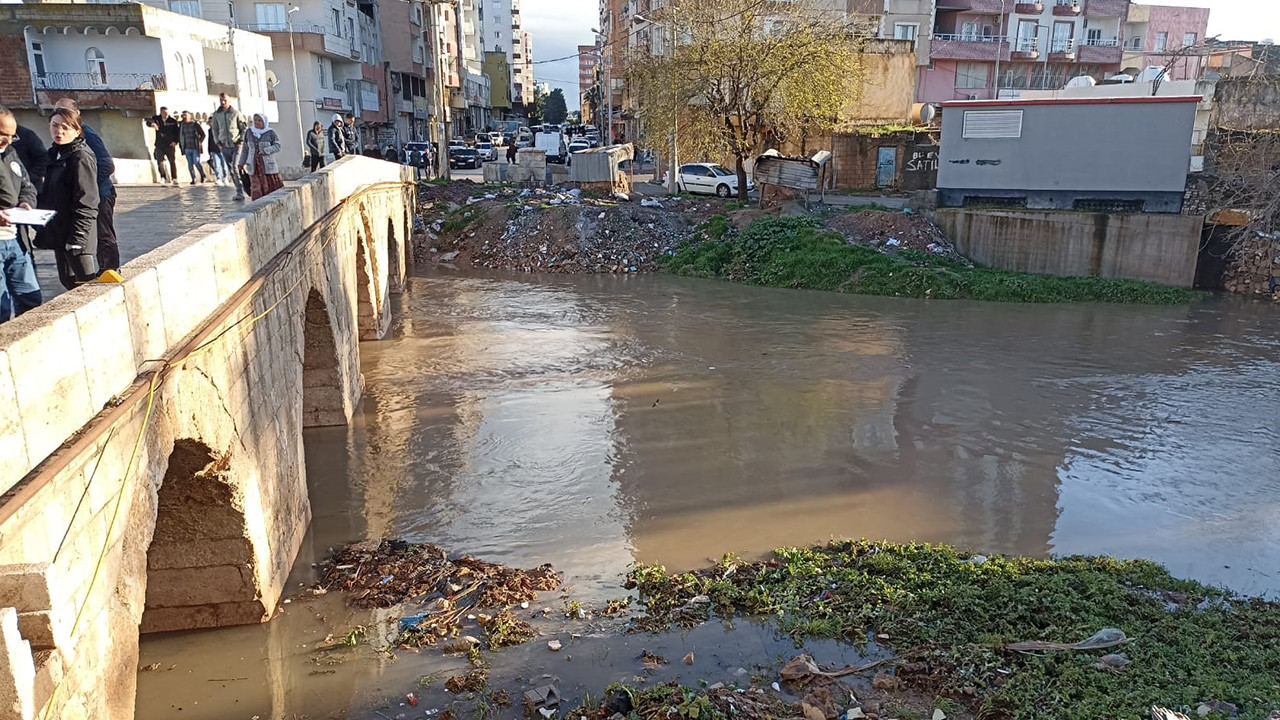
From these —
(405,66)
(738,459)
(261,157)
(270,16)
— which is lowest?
(738,459)

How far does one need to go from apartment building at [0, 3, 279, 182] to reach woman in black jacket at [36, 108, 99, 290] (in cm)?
2292

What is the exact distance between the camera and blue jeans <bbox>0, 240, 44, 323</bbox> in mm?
5230

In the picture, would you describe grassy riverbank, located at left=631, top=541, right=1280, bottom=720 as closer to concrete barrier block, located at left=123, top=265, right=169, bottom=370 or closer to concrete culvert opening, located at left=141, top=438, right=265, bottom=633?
concrete culvert opening, located at left=141, top=438, right=265, bottom=633

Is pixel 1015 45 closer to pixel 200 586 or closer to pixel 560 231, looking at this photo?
pixel 560 231

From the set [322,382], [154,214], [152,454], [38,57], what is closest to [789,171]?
[322,382]

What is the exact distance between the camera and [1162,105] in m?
19.3

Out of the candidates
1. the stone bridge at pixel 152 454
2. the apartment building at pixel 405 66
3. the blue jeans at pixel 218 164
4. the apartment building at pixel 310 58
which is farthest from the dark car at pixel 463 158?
the stone bridge at pixel 152 454

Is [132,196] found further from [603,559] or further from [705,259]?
[705,259]

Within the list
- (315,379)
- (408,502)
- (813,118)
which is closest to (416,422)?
(315,379)

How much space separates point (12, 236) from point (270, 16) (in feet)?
124

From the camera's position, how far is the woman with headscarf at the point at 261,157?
11.4 metres

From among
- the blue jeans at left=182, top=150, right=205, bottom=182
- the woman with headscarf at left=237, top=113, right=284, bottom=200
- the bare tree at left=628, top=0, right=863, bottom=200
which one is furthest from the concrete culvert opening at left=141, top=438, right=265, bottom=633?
the bare tree at left=628, top=0, right=863, bottom=200

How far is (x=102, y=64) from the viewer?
27.9 meters

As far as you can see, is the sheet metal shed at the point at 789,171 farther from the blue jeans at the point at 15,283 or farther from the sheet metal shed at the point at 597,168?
the blue jeans at the point at 15,283
